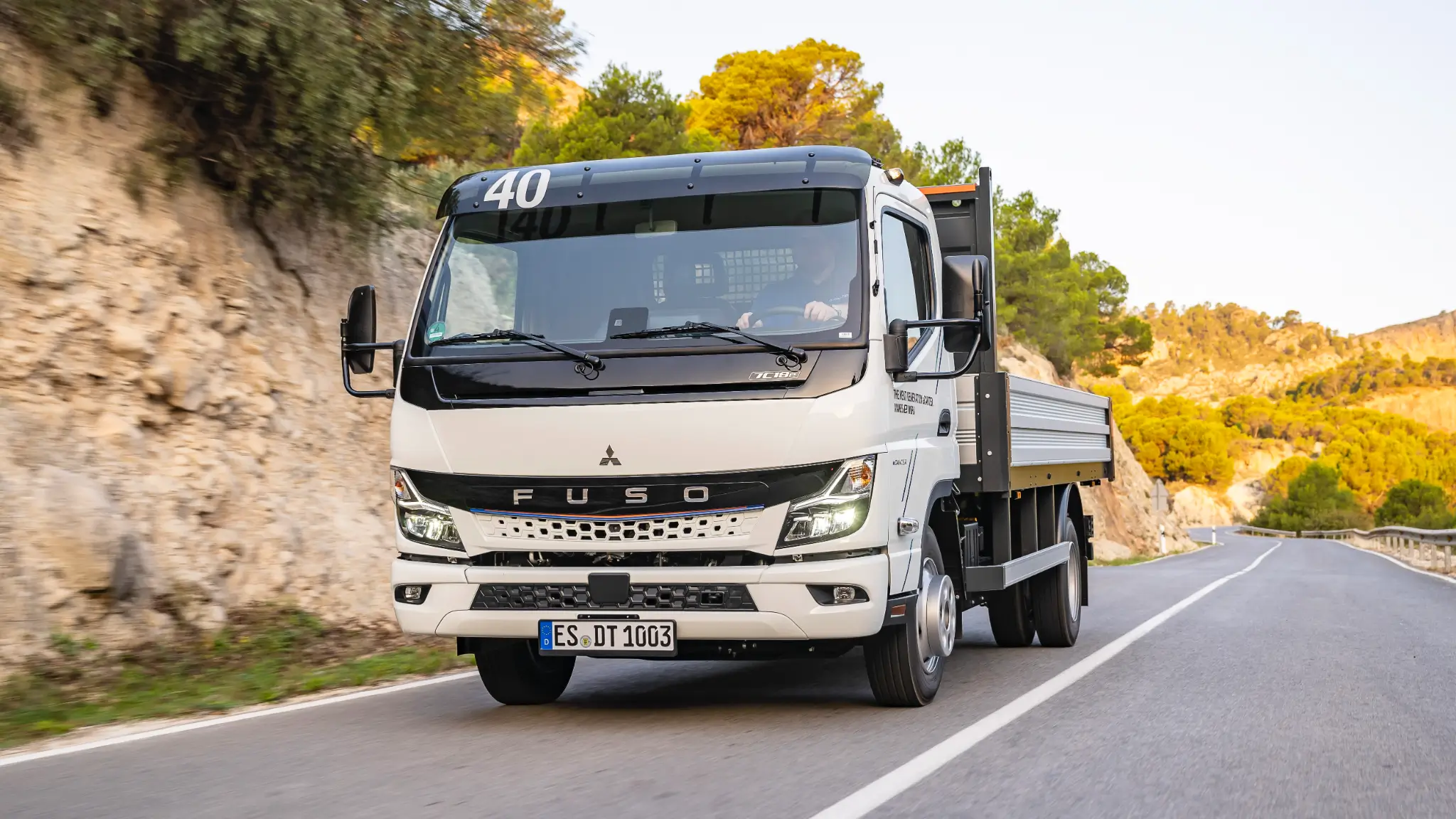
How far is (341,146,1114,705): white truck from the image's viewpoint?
21.2ft

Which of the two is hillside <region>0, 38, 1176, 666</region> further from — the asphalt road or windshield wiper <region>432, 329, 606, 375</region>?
windshield wiper <region>432, 329, 606, 375</region>

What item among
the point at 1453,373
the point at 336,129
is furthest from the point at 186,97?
the point at 1453,373

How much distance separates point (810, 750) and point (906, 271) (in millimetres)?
2691

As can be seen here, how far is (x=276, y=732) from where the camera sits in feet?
22.0

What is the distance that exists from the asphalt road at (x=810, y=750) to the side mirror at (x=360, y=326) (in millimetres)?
1803

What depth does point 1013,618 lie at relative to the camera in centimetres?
1070

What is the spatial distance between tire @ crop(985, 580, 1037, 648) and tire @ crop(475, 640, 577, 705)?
3.90 meters

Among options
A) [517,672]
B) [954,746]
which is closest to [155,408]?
[517,672]

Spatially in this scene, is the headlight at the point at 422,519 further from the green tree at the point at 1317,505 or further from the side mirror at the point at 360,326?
the green tree at the point at 1317,505

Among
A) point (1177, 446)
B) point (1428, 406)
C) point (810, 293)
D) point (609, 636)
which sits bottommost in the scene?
point (609, 636)

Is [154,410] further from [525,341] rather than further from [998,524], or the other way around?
[998,524]

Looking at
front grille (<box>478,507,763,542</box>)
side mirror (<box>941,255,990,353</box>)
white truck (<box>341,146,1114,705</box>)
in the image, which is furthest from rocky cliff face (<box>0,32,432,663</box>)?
side mirror (<box>941,255,990,353</box>)

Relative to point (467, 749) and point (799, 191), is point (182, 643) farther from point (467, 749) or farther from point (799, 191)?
point (799, 191)

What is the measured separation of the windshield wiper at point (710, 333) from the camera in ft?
21.4
